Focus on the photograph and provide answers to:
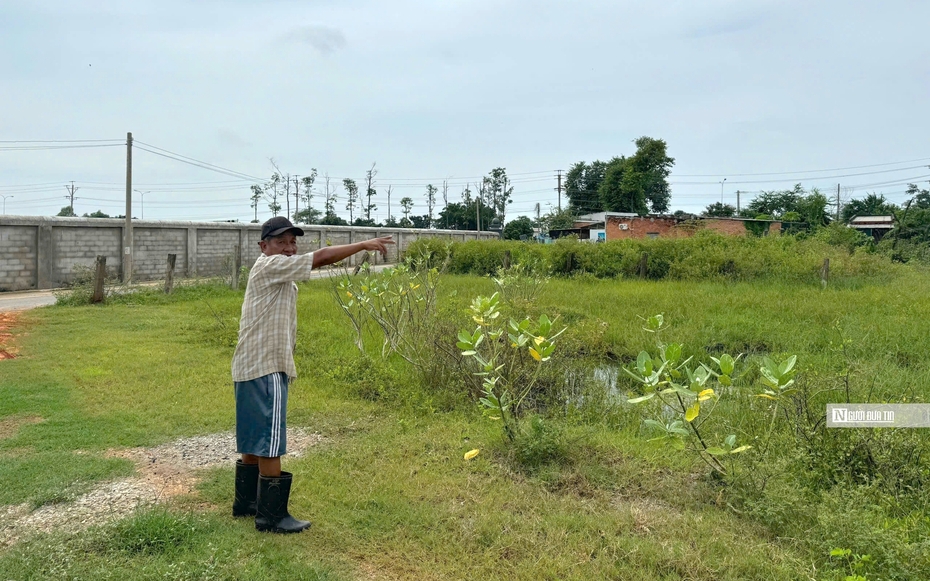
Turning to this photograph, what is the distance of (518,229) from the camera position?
42.6m

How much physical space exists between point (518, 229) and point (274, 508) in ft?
131

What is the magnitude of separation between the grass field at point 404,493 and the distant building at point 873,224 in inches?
1122

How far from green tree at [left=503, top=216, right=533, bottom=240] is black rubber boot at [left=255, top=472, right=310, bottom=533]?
38.5 meters

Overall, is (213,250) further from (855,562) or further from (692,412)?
(855,562)

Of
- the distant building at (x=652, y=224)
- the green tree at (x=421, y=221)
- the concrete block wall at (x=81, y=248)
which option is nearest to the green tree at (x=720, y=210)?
the distant building at (x=652, y=224)

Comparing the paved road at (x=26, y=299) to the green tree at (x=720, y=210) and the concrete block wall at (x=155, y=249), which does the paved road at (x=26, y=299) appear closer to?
the concrete block wall at (x=155, y=249)

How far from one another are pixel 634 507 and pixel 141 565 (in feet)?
7.84

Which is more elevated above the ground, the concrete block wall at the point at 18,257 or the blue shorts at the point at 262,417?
the concrete block wall at the point at 18,257

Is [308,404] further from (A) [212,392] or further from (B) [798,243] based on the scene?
(B) [798,243]

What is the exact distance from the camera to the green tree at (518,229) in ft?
138

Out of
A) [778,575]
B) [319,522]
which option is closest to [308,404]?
[319,522]

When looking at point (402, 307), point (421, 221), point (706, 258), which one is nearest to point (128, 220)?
point (402, 307)

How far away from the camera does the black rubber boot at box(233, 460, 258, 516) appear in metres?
3.35

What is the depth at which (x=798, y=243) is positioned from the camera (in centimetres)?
1590
